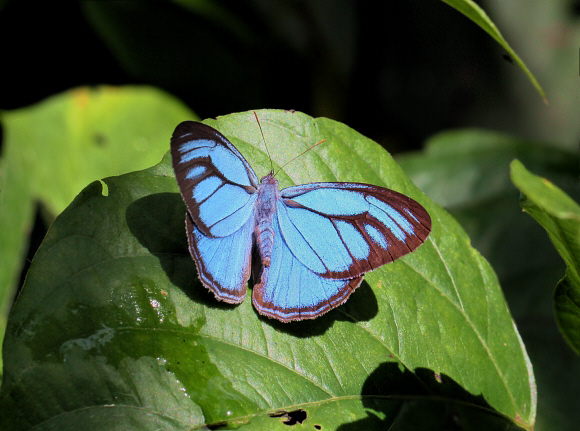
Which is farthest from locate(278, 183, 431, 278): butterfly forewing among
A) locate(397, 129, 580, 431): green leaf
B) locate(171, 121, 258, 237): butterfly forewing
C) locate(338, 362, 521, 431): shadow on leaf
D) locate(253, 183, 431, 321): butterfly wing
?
locate(397, 129, 580, 431): green leaf

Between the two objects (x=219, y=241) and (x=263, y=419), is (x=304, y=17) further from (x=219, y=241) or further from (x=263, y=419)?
(x=263, y=419)

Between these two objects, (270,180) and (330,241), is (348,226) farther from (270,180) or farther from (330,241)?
(270,180)

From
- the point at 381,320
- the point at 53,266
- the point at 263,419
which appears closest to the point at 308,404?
the point at 263,419

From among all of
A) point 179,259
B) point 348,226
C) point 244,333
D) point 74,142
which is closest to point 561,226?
point 348,226

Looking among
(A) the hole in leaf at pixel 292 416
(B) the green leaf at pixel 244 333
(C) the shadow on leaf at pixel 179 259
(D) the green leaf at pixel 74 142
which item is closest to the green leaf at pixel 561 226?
(B) the green leaf at pixel 244 333

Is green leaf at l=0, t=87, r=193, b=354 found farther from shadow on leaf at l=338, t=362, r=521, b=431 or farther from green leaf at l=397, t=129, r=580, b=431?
shadow on leaf at l=338, t=362, r=521, b=431

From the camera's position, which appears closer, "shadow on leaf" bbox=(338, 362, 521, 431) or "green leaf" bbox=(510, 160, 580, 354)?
"green leaf" bbox=(510, 160, 580, 354)

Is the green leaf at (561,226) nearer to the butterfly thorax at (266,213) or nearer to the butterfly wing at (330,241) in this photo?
the butterfly wing at (330,241)
